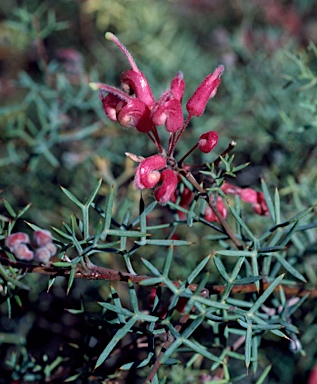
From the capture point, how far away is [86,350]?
0.75 m

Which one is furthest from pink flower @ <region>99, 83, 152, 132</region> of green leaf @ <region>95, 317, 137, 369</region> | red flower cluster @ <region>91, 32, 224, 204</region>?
green leaf @ <region>95, 317, 137, 369</region>

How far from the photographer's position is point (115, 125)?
1.41m

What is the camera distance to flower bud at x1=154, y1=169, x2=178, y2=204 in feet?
2.14

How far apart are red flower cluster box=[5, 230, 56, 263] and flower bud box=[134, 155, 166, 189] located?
15 cm

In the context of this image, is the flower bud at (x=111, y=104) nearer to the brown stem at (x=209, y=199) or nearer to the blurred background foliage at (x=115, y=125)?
the brown stem at (x=209, y=199)

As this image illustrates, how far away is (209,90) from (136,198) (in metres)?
0.59

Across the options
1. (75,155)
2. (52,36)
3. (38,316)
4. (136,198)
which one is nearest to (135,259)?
(136,198)

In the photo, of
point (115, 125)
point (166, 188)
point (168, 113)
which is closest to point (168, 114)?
point (168, 113)

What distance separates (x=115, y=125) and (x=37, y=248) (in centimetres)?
86

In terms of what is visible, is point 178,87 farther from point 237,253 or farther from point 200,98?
point 237,253

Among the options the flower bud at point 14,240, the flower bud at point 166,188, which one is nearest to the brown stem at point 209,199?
the flower bud at point 166,188

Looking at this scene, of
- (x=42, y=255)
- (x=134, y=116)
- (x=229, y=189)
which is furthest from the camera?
(x=229, y=189)

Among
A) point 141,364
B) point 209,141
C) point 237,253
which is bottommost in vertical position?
point 141,364

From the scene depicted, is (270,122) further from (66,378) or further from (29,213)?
(66,378)
